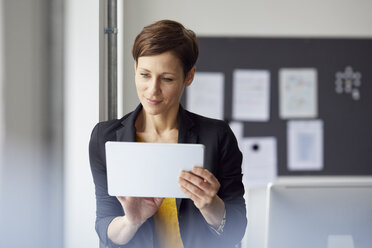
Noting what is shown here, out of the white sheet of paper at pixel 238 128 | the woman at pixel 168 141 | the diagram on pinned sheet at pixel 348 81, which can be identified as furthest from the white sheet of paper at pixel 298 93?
the woman at pixel 168 141

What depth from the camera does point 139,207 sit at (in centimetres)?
107

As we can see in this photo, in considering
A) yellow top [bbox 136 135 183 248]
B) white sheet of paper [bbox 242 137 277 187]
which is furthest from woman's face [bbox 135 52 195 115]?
white sheet of paper [bbox 242 137 277 187]

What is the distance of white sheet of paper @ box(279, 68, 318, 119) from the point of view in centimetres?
260

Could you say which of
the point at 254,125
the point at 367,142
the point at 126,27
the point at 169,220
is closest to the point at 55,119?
the point at 169,220

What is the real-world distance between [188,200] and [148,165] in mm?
196

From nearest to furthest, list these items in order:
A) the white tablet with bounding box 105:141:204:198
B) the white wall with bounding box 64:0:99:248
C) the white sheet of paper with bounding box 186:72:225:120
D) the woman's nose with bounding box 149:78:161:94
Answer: the white tablet with bounding box 105:141:204:198 → the woman's nose with bounding box 149:78:161:94 → the white wall with bounding box 64:0:99:248 → the white sheet of paper with bounding box 186:72:225:120

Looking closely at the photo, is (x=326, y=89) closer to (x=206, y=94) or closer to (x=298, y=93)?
(x=298, y=93)

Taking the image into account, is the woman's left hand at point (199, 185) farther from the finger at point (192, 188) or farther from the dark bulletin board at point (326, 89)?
the dark bulletin board at point (326, 89)

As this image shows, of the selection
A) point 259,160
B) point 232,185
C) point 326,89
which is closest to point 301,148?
point 259,160

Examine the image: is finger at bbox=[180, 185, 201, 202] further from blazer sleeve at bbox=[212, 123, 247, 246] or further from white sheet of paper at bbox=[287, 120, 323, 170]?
white sheet of paper at bbox=[287, 120, 323, 170]

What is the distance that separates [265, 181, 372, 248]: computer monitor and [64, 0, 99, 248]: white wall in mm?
569

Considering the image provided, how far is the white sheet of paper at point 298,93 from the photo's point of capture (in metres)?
2.60

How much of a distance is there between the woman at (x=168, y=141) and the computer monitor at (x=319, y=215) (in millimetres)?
135

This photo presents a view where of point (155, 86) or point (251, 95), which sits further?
point (251, 95)
